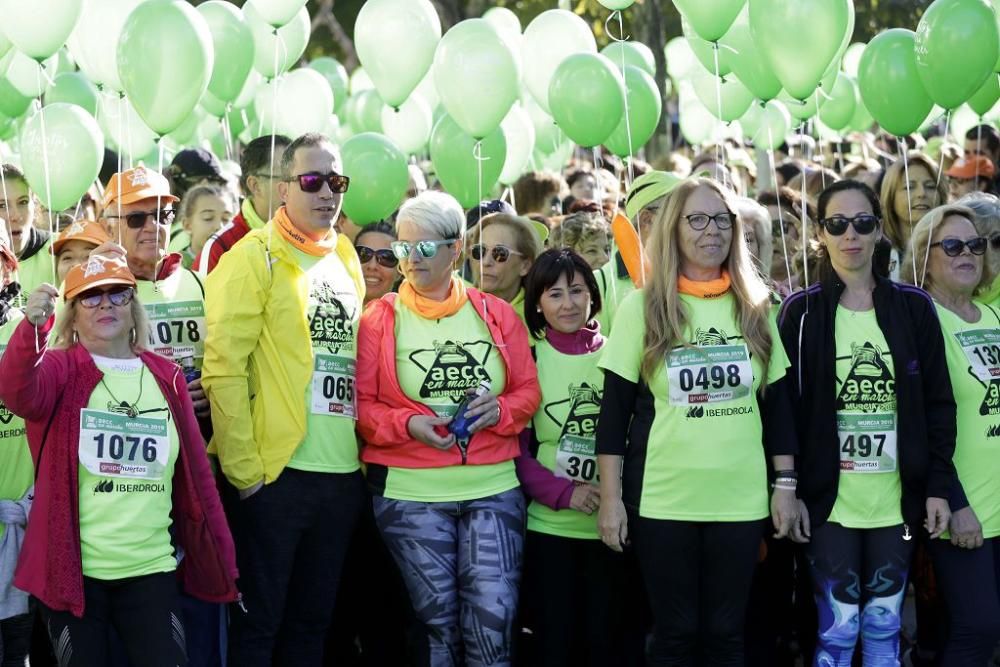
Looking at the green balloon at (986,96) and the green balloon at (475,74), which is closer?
the green balloon at (475,74)

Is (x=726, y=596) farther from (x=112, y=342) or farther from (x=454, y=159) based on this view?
(x=454, y=159)

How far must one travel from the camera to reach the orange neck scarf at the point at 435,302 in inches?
181

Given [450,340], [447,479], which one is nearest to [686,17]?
[450,340]

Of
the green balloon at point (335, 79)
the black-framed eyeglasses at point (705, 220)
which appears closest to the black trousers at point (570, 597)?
the black-framed eyeglasses at point (705, 220)

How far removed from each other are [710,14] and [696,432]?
1.89 metres

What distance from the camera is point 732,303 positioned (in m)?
4.44

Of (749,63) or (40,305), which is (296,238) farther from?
(749,63)

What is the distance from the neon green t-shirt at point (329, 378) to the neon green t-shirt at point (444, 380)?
0.17 metres

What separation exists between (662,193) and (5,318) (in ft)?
8.21

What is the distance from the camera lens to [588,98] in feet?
19.1

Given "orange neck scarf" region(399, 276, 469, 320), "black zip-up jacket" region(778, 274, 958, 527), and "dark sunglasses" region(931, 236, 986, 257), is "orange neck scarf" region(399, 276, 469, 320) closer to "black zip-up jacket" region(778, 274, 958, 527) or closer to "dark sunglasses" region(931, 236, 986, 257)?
"black zip-up jacket" region(778, 274, 958, 527)

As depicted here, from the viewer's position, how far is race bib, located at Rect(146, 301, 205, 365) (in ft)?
15.1

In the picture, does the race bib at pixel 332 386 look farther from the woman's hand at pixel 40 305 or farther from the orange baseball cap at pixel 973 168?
the orange baseball cap at pixel 973 168

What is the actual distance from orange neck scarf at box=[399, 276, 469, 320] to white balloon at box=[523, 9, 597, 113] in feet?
7.96
